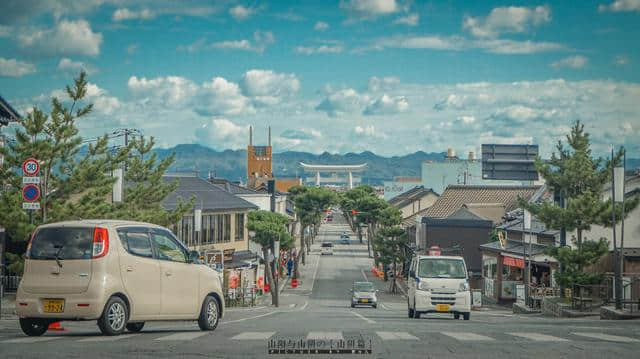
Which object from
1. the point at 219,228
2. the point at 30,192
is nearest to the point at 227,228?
the point at 219,228

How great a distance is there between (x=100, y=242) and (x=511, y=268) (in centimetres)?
4649

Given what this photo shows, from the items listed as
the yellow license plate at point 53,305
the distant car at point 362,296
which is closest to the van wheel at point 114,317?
the yellow license plate at point 53,305

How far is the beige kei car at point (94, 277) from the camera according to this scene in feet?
43.7

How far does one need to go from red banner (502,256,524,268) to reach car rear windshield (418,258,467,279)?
27846 millimetres

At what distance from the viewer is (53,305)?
13445mm

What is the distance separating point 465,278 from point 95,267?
605 inches

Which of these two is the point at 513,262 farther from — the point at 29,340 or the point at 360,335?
the point at 29,340

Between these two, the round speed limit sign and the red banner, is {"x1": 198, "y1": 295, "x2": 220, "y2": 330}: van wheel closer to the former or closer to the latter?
the round speed limit sign

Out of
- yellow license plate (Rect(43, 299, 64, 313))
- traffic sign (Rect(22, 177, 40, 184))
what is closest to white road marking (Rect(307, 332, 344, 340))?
yellow license plate (Rect(43, 299, 64, 313))

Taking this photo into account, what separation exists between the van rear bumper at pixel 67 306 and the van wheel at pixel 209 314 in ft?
8.43

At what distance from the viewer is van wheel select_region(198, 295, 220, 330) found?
15477mm

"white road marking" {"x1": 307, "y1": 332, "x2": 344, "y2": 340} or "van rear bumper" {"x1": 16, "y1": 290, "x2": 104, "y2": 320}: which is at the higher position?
"van rear bumper" {"x1": 16, "y1": 290, "x2": 104, "y2": 320}

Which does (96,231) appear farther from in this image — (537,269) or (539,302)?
(537,269)

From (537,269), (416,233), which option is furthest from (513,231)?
(416,233)
